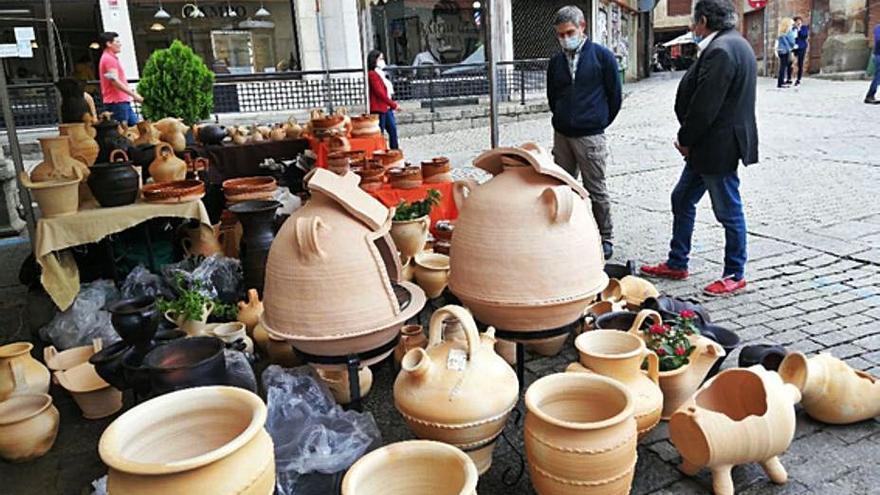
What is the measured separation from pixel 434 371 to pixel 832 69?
21.3 meters

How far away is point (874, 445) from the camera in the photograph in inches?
91.4

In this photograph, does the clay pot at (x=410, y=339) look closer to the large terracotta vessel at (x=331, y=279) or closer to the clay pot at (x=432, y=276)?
the large terracotta vessel at (x=331, y=279)

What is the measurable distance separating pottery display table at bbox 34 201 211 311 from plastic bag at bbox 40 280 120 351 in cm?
12

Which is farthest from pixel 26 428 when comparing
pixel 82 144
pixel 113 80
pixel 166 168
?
pixel 113 80

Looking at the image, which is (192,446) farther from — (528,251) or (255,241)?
(255,241)

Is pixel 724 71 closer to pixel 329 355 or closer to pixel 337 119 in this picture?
pixel 329 355

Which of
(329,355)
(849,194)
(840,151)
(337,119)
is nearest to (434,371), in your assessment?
(329,355)

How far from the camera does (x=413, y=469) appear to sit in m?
1.79

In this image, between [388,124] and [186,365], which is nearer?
[186,365]

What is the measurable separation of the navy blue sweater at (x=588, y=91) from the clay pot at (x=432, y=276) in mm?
1351

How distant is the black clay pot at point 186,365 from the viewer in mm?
2244

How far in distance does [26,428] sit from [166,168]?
197 cm

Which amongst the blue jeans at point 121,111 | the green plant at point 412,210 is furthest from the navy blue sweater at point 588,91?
the blue jeans at point 121,111

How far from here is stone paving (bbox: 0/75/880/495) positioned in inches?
89.1
